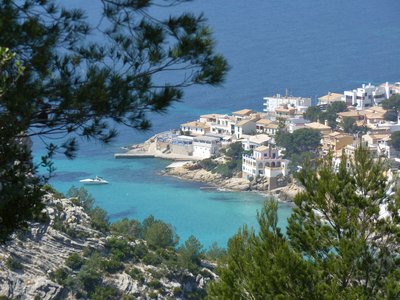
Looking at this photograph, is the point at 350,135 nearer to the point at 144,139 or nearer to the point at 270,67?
the point at 144,139

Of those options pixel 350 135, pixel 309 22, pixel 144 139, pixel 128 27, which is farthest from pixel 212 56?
pixel 309 22

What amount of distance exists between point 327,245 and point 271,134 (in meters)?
22.0

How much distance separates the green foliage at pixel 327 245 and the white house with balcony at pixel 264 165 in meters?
18.1

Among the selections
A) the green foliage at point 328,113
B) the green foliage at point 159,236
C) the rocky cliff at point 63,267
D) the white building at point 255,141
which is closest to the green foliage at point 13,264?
the rocky cliff at point 63,267

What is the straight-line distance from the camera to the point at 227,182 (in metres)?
22.9

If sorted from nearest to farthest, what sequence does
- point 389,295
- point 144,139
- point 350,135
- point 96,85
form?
point 96,85
point 389,295
point 350,135
point 144,139

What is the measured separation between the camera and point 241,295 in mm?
4086

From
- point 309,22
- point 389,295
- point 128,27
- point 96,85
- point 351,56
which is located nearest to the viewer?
point 96,85

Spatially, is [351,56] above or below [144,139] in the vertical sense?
above

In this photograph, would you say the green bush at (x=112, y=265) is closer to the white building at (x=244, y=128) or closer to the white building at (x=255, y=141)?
the white building at (x=255, y=141)

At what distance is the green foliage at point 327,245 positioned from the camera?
13.0 ft

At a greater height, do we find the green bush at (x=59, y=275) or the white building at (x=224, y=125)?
the white building at (x=224, y=125)

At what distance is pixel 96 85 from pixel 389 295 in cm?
161

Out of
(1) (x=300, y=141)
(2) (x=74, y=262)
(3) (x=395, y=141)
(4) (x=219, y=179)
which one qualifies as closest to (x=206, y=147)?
(4) (x=219, y=179)
